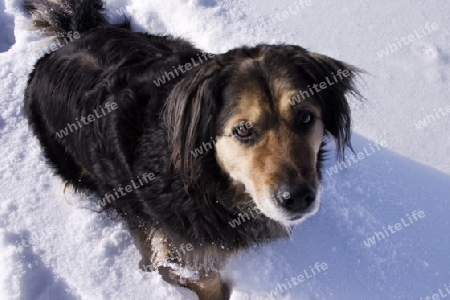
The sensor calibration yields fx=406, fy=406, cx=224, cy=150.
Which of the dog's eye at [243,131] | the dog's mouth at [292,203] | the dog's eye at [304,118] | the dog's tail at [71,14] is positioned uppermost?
the dog's eye at [304,118]

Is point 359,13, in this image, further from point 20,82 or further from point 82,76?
point 20,82

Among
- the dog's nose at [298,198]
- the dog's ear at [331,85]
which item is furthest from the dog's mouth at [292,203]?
the dog's ear at [331,85]

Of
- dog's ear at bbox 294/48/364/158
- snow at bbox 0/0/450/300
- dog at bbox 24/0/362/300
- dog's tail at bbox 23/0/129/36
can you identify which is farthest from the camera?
dog's tail at bbox 23/0/129/36

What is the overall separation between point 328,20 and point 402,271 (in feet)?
9.21

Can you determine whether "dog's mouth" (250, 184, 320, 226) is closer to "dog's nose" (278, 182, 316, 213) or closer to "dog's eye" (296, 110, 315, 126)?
"dog's nose" (278, 182, 316, 213)

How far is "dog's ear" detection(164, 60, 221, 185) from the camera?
2264mm

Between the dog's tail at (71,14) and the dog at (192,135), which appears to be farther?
the dog's tail at (71,14)

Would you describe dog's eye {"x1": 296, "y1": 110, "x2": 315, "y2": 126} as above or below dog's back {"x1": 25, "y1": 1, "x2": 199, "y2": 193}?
above

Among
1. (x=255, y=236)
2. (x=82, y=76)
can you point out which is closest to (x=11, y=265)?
(x=82, y=76)

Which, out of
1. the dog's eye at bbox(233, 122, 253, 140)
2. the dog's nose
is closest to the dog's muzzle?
the dog's nose

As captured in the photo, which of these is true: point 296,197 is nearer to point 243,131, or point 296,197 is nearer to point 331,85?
point 243,131

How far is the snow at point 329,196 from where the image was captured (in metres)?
3.04

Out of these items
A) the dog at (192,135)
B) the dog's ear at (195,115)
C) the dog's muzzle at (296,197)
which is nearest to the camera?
the dog's muzzle at (296,197)

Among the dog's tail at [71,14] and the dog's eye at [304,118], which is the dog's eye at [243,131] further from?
the dog's tail at [71,14]
